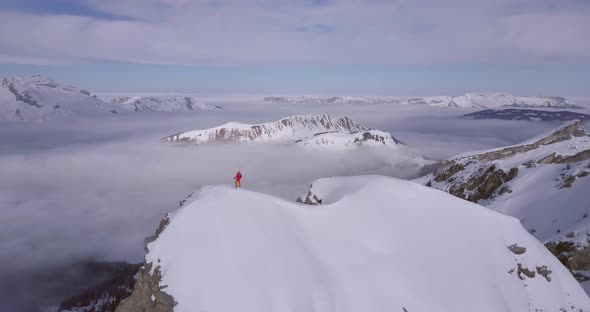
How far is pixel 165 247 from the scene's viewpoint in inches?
754

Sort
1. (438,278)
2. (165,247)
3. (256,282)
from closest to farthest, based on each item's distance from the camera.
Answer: (256,282) → (165,247) → (438,278)

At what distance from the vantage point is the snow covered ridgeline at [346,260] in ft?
58.2

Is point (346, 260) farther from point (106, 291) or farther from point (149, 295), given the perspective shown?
point (106, 291)

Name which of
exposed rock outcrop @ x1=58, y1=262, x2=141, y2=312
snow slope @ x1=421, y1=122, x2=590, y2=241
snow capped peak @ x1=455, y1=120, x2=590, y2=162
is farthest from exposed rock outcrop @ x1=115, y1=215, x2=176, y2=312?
exposed rock outcrop @ x1=58, y1=262, x2=141, y2=312

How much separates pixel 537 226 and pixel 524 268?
63.7ft

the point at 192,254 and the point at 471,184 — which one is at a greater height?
the point at 192,254

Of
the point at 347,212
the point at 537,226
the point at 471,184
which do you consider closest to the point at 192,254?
the point at 347,212

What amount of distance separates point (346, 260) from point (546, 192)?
37653mm

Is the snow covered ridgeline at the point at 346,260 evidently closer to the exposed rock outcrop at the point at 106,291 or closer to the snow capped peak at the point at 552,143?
the snow capped peak at the point at 552,143

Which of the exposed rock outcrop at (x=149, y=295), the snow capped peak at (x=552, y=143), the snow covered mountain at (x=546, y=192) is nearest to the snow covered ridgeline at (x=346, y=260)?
the exposed rock outcrop at (x=149, y=295)

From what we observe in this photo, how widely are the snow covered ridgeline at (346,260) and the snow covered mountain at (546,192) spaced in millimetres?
9789

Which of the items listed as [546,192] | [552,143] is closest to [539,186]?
[546,192]

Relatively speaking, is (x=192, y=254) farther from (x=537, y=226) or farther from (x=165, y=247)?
(x=537, y=226)

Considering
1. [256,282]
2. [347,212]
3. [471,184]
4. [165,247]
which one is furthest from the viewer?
[471,184]
